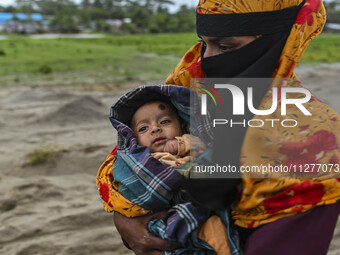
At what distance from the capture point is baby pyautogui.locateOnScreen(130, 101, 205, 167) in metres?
1.67

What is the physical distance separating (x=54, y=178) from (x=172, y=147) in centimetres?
323

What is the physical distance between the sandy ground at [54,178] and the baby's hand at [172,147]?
1.96 meters

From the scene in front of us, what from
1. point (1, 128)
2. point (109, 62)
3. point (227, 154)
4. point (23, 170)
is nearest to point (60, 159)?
point (23, 170)

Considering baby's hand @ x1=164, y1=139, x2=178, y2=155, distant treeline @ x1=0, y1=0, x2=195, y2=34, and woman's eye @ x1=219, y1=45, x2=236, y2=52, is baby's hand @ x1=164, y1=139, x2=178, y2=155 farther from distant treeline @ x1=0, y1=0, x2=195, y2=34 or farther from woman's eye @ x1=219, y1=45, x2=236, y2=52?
distant treeline @ x1=0, y1=0, x2=195, y2=34

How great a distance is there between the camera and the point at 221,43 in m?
1.55

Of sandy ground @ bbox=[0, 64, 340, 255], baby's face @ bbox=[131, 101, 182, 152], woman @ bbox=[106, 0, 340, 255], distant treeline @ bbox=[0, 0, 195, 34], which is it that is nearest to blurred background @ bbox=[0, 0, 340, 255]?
sandy ground @ bbox=[0, 64, 340, 255]

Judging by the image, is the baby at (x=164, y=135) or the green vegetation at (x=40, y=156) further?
the green vegetation at (x=40, y=156)

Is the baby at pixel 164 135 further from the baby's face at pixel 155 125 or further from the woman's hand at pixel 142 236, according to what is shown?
the woman's hand at pixel 142 236

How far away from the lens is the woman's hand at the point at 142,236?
5.00 feet

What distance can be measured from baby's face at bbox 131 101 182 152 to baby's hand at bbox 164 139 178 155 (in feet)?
0.10

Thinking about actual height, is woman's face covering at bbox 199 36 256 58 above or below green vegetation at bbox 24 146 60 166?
above

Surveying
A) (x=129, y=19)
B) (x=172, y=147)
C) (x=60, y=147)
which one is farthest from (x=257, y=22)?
(x=129, y=19)

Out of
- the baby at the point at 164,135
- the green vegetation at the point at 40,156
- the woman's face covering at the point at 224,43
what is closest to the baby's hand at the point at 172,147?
the baby at the point at 164,135

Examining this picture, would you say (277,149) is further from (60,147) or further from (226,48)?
(60,147)
